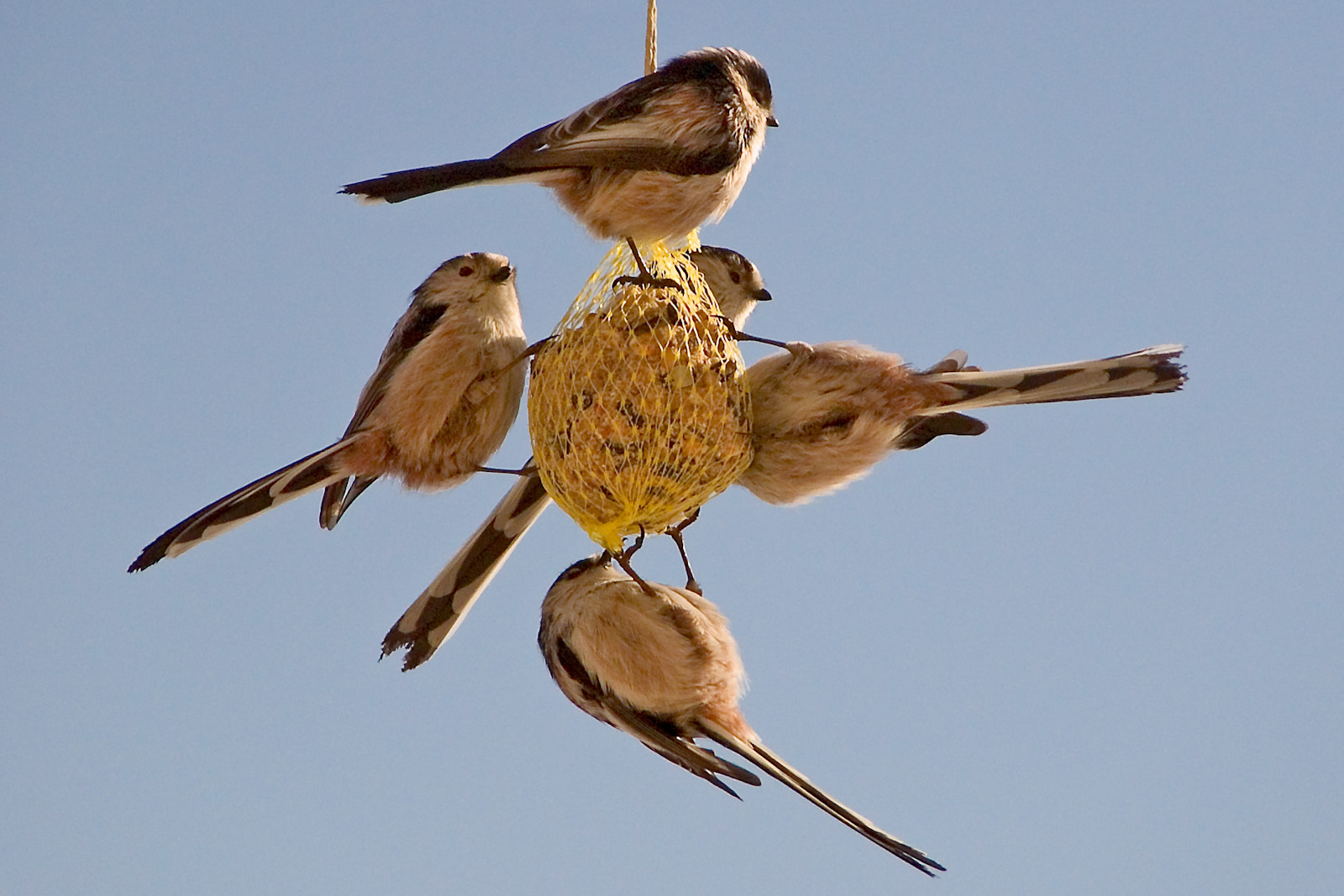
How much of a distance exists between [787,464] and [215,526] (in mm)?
1077

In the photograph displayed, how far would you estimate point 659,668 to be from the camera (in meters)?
2.54

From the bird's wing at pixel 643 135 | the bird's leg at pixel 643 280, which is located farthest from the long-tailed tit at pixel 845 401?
the bird's wing at pixel 643 135

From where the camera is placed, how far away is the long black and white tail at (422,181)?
2.05 metres

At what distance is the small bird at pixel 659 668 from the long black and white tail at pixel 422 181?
0.87 m

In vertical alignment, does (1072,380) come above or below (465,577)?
above

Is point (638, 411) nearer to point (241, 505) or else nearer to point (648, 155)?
point (648, 155)

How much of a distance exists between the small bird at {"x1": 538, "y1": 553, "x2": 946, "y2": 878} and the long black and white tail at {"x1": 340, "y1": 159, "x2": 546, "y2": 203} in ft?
2.87

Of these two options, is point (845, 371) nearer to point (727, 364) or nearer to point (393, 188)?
point (727, 364)

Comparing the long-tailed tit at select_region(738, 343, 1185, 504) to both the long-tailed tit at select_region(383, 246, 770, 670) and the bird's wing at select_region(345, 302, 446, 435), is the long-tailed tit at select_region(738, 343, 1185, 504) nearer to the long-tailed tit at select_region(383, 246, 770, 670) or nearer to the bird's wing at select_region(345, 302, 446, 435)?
the long-tailed tit at select_region(383, 246, 770, 670)

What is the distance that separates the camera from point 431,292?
9.65ft

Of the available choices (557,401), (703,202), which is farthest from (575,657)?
(703,202)

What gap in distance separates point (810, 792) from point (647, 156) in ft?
3.79

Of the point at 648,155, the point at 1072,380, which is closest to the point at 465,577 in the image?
the point at 648,155

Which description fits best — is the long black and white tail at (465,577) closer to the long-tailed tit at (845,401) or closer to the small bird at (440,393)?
the small bird at (440,393)
